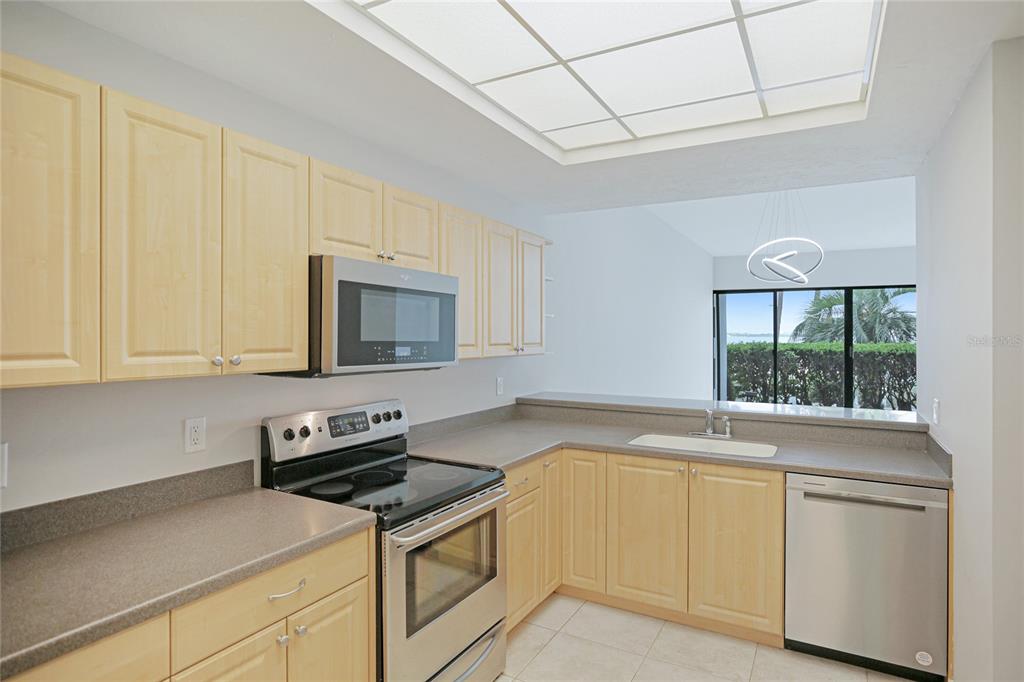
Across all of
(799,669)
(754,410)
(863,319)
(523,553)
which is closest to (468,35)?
(523,553)

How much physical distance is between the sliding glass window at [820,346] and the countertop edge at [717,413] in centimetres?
622

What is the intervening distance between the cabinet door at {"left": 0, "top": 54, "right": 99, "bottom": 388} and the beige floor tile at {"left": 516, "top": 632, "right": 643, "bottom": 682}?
2.10 metres

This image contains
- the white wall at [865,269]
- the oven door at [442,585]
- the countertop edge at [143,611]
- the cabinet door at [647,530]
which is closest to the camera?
the countertop edge at [143,611]

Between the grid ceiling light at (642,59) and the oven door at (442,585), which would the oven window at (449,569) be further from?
the grid ceiling light at (642,59)

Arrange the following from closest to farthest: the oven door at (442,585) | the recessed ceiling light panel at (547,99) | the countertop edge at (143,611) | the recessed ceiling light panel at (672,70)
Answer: the countertop edge at (143,611) < the oven door at (442,585) < the recessed ceiling light panel at (672,70) < the recessed ceiling light panel at (547,99)

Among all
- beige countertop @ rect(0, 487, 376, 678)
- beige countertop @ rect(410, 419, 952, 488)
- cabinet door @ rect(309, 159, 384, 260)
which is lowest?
beige countertop @ rect(0, 487, 376, 678)

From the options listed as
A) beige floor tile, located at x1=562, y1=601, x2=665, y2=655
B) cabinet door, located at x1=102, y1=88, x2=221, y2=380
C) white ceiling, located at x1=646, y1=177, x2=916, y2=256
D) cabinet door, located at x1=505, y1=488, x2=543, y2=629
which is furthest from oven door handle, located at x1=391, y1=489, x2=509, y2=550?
white ceiling, located at x1=646, y1=177, x2=916, y2=256

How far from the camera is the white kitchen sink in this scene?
3.02 m

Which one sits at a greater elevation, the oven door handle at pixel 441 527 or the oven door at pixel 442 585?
the oven door handle at pixel 441 527

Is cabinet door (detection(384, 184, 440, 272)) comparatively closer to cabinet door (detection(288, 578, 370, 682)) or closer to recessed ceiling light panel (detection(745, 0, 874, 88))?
cabinet door (detection(288, 578, 370, 682))

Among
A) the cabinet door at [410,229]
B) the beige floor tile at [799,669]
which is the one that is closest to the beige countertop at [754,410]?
the beige floor tile at [799,669]

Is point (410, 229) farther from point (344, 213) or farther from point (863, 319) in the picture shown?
point (863, 319)

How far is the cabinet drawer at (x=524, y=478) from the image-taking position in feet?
8.51

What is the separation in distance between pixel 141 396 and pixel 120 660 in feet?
2.80
